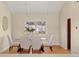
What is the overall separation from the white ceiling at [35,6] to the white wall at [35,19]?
0.11 meters

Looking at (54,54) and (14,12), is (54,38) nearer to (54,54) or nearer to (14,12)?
(54,54)

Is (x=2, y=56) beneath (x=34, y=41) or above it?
beneath

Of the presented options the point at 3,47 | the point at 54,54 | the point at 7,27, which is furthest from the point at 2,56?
the point at 54,54

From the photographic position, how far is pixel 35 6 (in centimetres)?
311

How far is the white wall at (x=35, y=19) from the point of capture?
3.10 metres

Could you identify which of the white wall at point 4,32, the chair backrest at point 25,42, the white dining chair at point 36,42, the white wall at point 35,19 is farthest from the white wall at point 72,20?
the white wall at point 4,32

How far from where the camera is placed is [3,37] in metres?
3.04

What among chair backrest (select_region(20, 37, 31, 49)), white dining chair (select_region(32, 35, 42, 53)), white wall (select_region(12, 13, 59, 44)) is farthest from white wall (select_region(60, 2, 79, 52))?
chair backrest (select_region(20, 37, 31, 49))

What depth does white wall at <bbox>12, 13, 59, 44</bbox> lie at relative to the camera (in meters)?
3.10

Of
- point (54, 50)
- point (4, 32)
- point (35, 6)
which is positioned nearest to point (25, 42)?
point (4, 32)

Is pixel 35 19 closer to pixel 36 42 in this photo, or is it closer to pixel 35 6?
pixel 35 6

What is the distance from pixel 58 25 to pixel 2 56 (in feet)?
4.44

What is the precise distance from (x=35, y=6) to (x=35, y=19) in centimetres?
27

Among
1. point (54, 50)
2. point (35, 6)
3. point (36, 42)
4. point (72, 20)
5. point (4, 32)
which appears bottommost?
point (54, 50)
